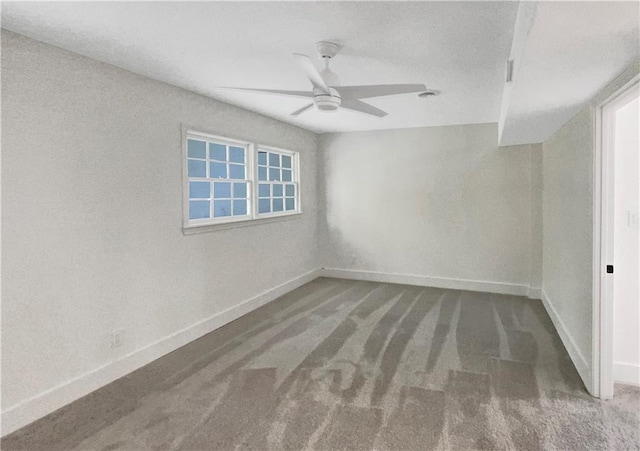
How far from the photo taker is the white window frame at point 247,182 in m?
3.63

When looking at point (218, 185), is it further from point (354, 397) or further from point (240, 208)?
point (354, 397)

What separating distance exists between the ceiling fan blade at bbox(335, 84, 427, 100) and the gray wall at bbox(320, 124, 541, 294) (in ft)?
10.9

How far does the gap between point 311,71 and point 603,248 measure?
2282mm

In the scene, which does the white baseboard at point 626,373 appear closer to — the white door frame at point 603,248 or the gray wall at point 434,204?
the white door frame at point 603,248

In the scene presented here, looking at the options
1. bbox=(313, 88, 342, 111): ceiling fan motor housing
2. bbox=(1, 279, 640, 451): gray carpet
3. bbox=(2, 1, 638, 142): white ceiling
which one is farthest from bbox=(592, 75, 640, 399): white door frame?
bbox=(313, 88, 342, 111): ceiling fan motor housing

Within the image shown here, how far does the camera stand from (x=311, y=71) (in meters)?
2.23

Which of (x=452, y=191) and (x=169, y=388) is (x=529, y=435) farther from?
(x=452, y=191)

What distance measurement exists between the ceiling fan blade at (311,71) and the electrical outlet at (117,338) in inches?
94.6

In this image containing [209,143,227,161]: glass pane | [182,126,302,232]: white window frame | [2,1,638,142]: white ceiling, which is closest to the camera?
[2,1,638,142]: white ceiling

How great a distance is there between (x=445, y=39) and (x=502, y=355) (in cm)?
261

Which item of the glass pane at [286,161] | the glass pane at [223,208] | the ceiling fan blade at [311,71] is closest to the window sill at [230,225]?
the glass pane at [223,208]

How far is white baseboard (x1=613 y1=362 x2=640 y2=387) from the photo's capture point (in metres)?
2.76

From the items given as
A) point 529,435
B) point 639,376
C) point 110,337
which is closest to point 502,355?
point 639,376

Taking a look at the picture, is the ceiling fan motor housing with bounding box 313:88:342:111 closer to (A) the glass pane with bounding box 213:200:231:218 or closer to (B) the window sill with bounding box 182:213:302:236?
(B) the window sill with bounding box 182:213:302:236
